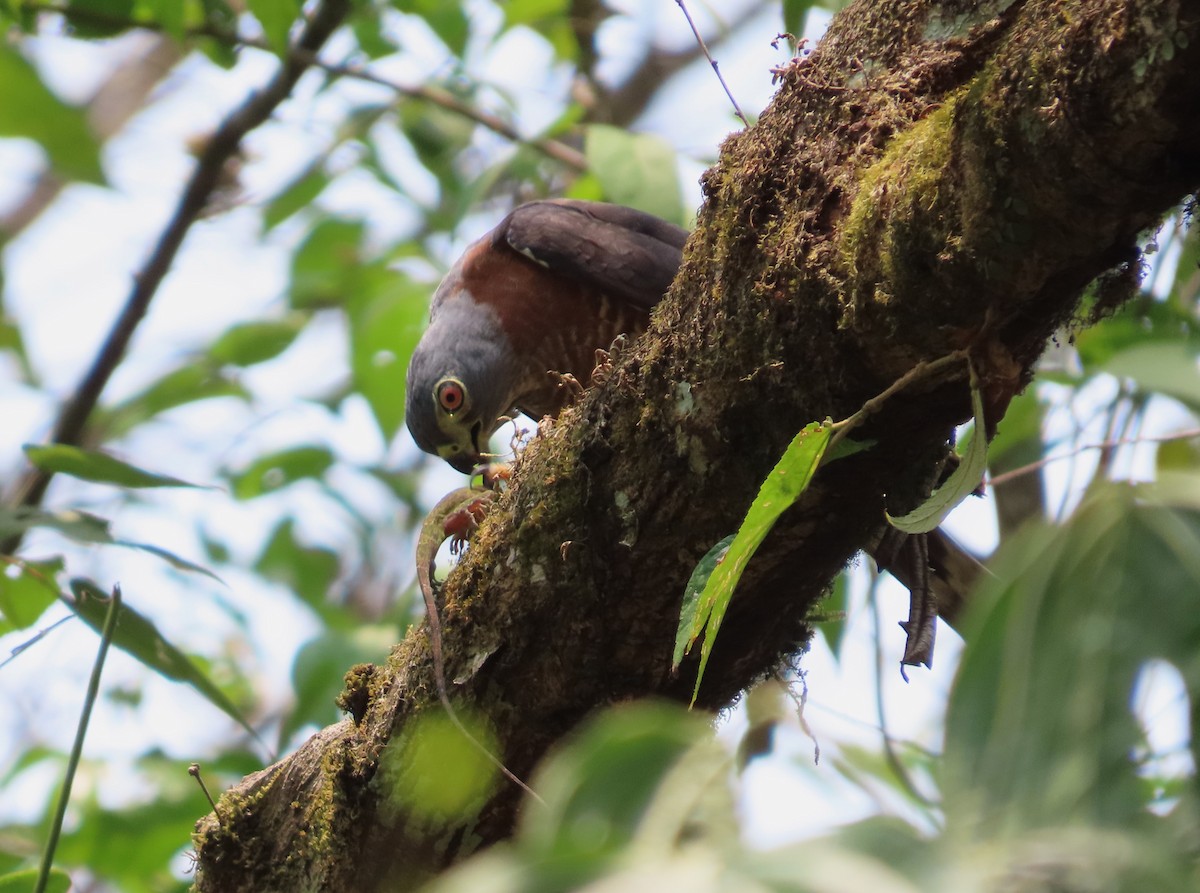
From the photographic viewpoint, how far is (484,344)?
493cm

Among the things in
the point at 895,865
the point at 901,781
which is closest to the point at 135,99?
the point at 901,781

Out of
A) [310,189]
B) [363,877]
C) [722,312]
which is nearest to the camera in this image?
[722,312]

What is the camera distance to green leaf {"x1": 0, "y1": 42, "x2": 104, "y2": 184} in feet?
12.6

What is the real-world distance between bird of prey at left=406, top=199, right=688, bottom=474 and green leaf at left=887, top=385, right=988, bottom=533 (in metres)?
2.46

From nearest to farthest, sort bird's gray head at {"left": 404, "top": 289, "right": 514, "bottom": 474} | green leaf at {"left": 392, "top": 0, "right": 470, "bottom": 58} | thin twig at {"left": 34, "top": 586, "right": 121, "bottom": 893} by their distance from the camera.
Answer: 1. thin twig at {"left": 34, "top": 586, "right": 121, "bottom": 893}
2. bird's gray head at {"left": 404, "top": 289, "right": 514, "bottom": 474}
3. green leaf at {"left": 392, "top": 0, "right": 470, "bottom": 58}

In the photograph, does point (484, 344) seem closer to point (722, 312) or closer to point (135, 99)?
point (722, 312)

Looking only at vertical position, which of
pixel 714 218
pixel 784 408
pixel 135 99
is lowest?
pixel 784 408

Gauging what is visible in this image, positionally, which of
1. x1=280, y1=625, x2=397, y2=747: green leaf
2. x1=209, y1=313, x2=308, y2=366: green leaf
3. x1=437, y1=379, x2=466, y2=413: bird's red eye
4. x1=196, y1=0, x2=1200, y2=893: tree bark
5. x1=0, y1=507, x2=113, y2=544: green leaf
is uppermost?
x1=209, y1=313, x2=308, y2=366: green leaf

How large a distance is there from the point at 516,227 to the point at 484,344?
20.0 inches

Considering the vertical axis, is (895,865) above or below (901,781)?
below

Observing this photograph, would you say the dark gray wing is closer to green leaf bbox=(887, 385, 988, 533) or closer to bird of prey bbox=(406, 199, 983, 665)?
bird of prey bbox=(406, 199, 983, 665)

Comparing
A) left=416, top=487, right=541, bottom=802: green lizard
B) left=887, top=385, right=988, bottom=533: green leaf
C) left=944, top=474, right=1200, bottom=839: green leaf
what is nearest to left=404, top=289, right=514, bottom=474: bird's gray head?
left=416, top=487, right=541, bottom=802: green lizard

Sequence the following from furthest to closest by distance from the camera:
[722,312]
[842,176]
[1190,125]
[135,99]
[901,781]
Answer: [135,99] → [901,781] → [722,312] → [842,176] → [1190,125]

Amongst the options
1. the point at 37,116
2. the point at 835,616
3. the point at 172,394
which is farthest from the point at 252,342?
the point at 835,616
